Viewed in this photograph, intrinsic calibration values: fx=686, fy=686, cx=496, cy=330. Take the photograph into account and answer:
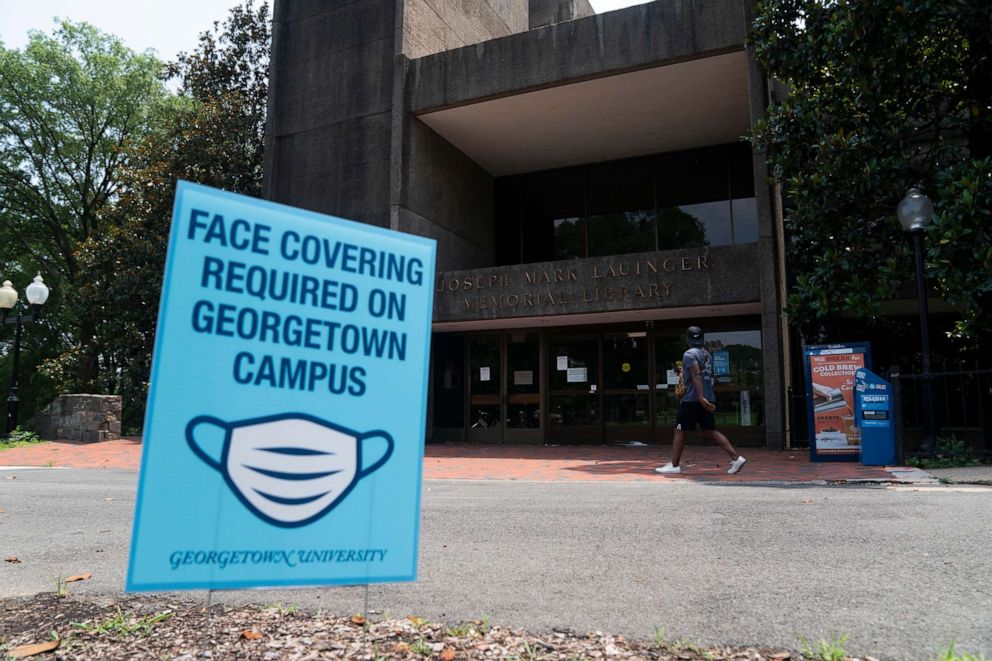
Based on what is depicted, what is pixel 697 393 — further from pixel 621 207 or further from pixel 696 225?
pixel 621 207

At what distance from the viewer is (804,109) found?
11344 millimetres

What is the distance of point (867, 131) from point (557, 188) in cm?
921

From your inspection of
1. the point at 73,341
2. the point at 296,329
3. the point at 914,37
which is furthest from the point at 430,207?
the point at 73,341

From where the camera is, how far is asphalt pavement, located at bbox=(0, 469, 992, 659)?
10.2 feet

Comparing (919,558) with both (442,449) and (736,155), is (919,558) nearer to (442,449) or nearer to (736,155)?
(442,449)

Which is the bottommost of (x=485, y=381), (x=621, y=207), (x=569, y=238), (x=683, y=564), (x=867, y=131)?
(x=683, y=564)

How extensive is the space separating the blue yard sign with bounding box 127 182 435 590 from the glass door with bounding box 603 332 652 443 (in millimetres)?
13916

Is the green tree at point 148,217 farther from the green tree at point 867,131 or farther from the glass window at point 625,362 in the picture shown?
the green tree at point 867,131

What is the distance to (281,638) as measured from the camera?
9.53ft

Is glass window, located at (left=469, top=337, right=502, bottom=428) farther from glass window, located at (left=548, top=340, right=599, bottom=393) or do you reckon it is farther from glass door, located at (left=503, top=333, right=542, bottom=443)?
glass window, located at (left=548, top=340, right=599, bottom=393)

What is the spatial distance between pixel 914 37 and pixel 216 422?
11.3 m

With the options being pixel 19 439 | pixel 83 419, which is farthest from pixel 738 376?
pixel 19 439

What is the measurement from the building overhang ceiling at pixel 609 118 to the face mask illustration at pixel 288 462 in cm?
1335

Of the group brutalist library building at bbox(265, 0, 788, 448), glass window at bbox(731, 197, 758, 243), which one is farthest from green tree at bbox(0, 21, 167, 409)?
glass window at bbox(731, 197, 758, 243)
